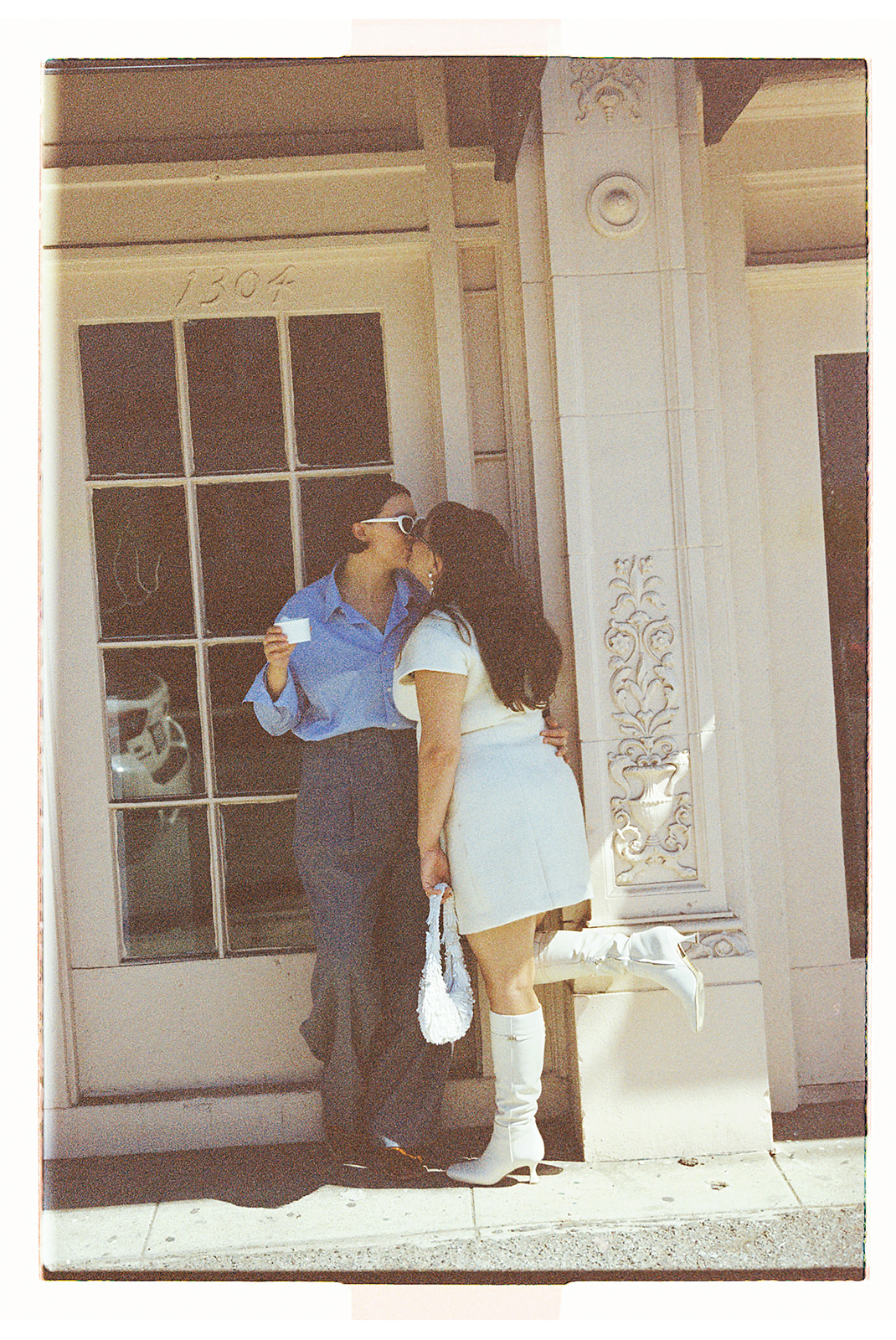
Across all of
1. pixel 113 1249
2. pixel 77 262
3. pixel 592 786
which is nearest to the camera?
pixel 113 1249

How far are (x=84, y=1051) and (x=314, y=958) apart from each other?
734 millimetres

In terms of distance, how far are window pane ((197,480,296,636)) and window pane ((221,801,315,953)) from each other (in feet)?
1.87

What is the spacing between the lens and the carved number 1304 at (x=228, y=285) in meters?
3.55

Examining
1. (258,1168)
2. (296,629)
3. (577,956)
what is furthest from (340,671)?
(258,1168)

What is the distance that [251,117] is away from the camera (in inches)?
139

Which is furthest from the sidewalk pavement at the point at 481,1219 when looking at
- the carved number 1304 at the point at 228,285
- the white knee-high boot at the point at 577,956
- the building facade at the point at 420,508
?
the carved number 1304 at the point at 228,285

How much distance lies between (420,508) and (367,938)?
1268mm

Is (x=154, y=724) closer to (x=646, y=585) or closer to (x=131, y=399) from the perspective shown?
(x=131, y=399)

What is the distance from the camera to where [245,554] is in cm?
361

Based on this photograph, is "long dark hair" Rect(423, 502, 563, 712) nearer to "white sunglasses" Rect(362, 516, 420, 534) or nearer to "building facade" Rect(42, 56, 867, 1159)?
"white sunglasses" Rect(362, 516, 420, 534)

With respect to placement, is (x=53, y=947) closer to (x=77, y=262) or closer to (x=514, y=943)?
(x=514, y=943)

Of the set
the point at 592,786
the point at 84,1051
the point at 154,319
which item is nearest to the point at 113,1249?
the point at 84,1051

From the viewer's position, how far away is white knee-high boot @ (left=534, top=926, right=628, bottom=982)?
3.13 m

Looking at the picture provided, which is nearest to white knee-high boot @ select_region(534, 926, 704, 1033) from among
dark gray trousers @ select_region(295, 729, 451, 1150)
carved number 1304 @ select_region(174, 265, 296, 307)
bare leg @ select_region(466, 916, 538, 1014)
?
bare leg @ select_region(466, 916, 538, 1014)
